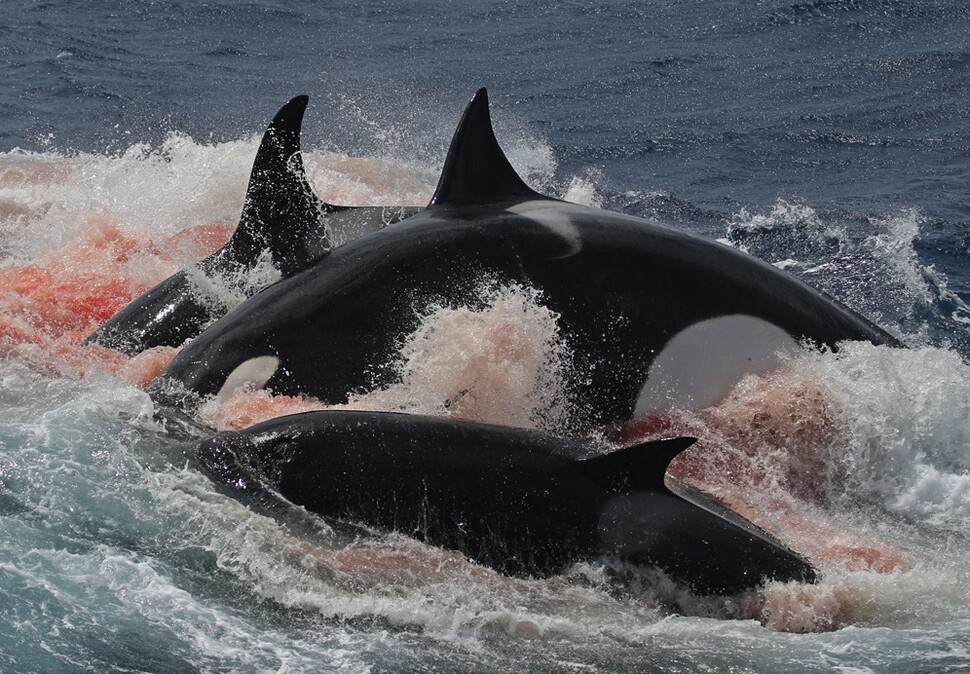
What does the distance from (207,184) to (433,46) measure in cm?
1417

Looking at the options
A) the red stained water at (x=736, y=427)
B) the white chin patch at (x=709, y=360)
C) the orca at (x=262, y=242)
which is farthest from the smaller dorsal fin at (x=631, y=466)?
the orca at (x=262, y=242)

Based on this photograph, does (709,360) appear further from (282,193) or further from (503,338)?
(282,193)

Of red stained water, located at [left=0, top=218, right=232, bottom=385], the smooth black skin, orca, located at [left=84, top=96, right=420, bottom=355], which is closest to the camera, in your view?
the smooth black skin

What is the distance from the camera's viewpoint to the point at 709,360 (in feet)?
32.1

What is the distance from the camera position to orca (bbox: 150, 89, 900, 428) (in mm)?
9391

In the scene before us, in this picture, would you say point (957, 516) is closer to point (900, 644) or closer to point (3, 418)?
point (900, 644)

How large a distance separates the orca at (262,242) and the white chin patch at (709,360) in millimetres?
2648

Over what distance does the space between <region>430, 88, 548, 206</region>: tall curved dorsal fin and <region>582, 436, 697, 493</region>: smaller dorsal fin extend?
316cm

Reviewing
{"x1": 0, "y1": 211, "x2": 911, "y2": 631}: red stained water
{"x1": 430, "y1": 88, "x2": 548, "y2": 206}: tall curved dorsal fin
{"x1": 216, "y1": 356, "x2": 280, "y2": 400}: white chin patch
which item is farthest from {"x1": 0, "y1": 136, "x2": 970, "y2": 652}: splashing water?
{"x1": 430, "y1": 88, "x2": 548, "y2": 206}: tall curved dorsal fin

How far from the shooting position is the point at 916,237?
1669cm

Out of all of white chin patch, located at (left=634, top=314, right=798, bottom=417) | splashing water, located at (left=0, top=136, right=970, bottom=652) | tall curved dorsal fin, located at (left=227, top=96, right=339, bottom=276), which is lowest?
splashing water, located at (left=0, top=136, right=970, bottom=652)

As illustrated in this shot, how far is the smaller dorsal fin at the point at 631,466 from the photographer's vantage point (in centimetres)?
748

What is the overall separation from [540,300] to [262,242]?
2552 millimetres

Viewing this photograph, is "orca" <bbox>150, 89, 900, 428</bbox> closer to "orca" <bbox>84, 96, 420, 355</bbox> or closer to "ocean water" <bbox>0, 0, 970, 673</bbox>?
"ocean water" <bbox>0, 0, 970, 673</bbox>
